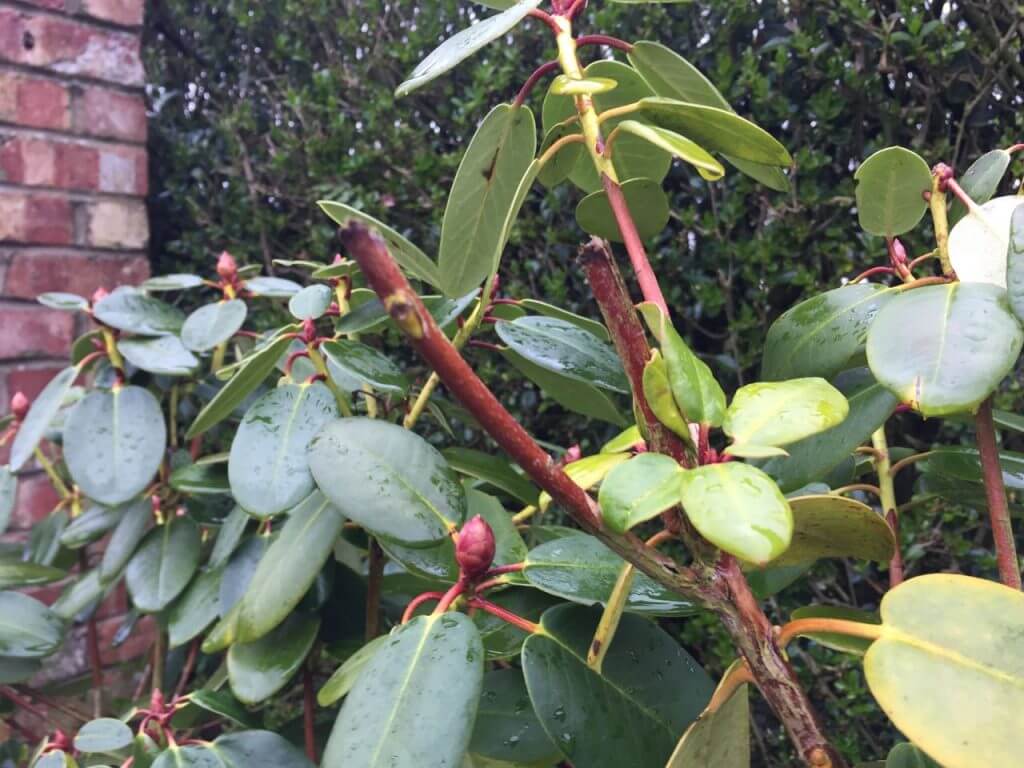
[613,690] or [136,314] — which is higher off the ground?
[136,314]

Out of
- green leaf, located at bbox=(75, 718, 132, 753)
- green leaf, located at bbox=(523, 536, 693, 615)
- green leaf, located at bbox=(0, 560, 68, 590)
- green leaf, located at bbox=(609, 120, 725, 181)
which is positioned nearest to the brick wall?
green leaf, located at bbox=(0, 560, 68, 590)

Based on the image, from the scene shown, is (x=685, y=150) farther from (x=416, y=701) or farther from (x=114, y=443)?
(x=114, y=443)

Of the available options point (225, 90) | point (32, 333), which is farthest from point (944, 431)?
point (225, 90)

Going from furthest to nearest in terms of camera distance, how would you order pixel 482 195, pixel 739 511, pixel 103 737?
pixel 103 737
pixel 482 195
pixel 739 511

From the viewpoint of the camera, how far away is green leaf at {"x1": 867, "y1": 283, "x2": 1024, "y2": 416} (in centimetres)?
37

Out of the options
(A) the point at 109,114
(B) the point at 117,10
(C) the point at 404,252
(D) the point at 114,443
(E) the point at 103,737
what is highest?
(B) the point at 117,10

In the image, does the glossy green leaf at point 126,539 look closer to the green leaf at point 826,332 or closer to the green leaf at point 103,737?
the green leaf at point 103,737

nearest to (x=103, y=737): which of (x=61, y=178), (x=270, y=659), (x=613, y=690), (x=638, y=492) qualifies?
(x=270, y=659)

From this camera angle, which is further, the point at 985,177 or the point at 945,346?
the point at 985,177

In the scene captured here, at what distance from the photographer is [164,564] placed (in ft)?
2.84

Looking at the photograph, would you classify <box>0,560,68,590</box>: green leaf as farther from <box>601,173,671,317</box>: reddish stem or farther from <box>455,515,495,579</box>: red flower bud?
<box>601,173,671,317</box>: reddish stem

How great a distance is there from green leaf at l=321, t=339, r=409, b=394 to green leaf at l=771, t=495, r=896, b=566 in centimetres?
33

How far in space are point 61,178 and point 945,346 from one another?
160cm

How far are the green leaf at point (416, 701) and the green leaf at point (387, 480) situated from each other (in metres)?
0.07
